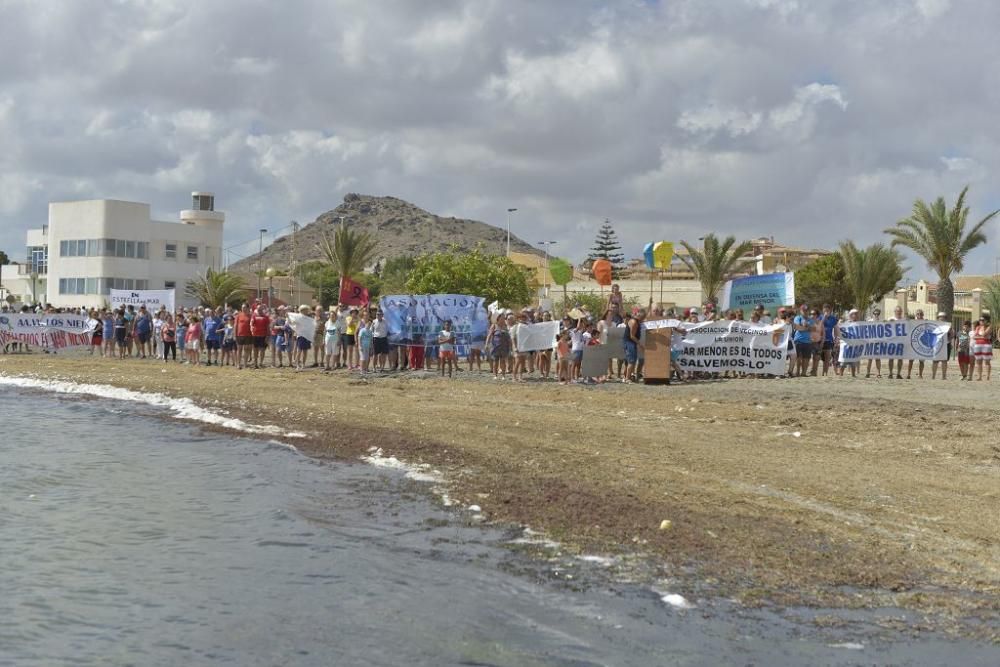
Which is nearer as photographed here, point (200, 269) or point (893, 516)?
point (893, 516)

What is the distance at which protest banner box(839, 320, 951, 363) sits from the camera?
23.0 meters

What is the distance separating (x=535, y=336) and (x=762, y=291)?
6.10m

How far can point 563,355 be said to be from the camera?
23672mm

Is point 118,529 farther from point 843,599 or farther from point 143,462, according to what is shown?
point 843,599

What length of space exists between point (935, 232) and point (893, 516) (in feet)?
111

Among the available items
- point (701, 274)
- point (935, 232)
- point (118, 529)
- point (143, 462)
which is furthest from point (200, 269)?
point (118, 529)

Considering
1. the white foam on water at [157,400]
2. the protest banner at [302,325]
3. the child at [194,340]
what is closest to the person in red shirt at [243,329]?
the protest banner at [302,325]

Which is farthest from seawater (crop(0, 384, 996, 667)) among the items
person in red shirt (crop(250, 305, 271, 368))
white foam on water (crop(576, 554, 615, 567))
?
person in red shirt (crop(250, 305, 271, 368))

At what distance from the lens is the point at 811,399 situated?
19062 millimetres

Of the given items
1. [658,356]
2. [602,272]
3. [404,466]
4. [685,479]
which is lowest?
[404,466]

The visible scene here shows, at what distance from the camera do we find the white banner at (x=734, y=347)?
23.1 meters

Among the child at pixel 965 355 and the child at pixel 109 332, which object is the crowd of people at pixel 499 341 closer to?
the child at pixel 965 355

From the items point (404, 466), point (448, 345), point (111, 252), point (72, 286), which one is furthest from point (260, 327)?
point (72, 286)

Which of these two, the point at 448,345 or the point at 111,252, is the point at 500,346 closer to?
the point at 448,345
